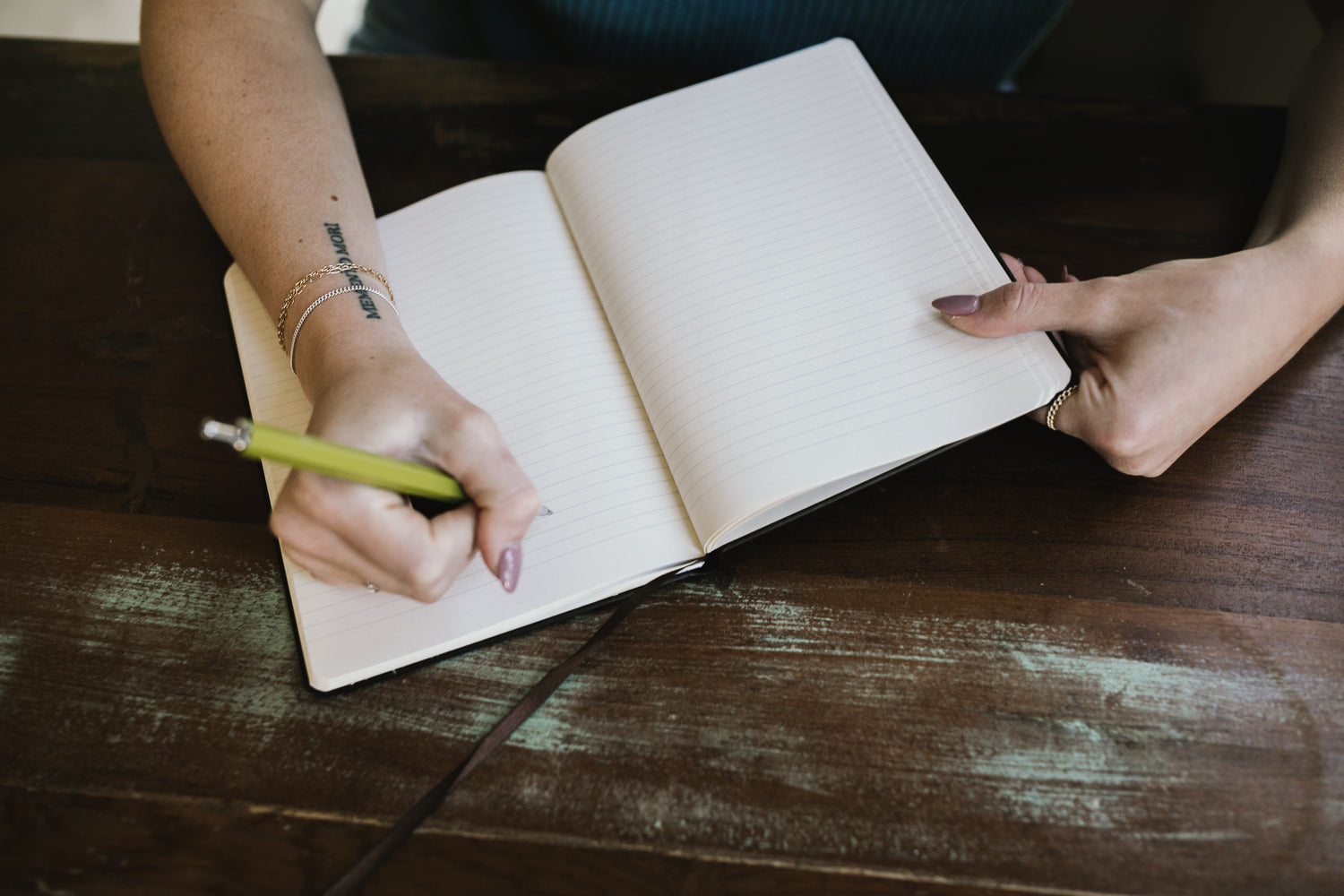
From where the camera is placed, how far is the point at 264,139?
2.43 ft

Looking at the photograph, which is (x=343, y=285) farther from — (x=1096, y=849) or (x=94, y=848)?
(x=1096, y=849)

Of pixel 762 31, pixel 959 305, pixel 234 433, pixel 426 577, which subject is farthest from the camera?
pixel 762 31

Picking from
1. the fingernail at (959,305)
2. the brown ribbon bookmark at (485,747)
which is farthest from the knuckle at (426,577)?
the fingernail at (959,305)

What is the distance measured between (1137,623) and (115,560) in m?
0.81

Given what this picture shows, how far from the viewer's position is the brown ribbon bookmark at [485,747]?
532mm

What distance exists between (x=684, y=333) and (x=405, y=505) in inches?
10.2

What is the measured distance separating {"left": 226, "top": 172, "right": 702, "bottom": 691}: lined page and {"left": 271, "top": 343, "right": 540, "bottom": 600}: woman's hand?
0.04 meters

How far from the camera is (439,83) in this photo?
36.3 inches

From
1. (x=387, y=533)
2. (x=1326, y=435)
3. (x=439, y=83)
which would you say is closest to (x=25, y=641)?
(x=387, y=533)

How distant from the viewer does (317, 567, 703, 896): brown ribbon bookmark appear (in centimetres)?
53

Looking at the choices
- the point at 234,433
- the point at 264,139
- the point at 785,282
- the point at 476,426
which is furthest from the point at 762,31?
the point at 234,433

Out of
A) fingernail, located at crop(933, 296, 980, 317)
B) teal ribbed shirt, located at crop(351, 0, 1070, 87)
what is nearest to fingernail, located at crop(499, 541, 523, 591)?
fingernail, located at crop(933, 296, 980, 317)

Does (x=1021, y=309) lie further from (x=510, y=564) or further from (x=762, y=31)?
(x=762, y=31)

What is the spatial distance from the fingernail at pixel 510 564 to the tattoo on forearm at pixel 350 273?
24 cm
